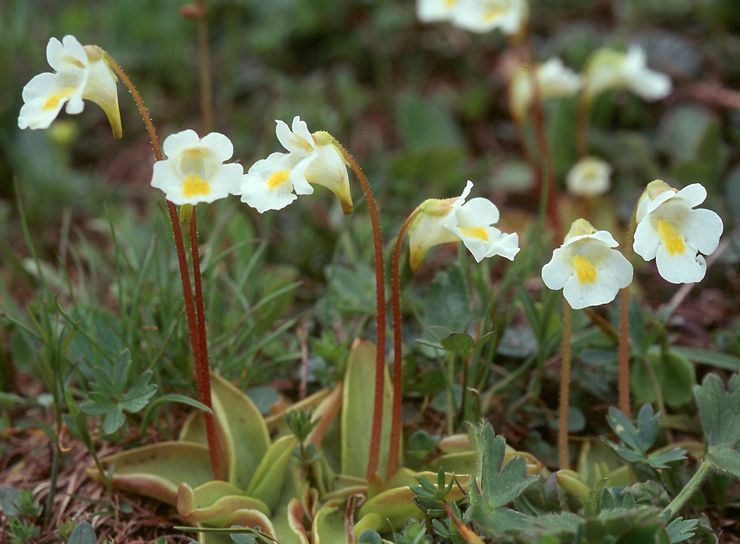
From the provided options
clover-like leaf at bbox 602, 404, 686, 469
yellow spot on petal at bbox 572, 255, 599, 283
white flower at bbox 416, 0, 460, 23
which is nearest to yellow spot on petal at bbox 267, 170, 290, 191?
yellow spot on petal at bbox 572, 255, 599, 283

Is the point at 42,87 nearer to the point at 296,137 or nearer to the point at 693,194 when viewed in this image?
the point at 296,137

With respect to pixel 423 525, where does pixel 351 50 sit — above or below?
above

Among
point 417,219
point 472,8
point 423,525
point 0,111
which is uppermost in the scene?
point 472,8

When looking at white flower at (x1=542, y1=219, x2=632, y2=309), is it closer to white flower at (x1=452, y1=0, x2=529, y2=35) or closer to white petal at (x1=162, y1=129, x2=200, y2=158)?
white petal at (x1=162, y1=129, x2=200, y2=158)

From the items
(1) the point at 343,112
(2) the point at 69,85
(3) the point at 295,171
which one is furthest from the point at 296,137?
(1) the point at 343,112

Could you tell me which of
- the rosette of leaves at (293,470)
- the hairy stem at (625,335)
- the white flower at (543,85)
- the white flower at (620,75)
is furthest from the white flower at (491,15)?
the rosette of leaves at (293,470)

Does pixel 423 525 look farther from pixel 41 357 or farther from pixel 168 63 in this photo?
pixel 168 63

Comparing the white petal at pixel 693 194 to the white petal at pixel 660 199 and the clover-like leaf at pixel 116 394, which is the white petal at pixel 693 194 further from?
the clover-like leaf at pixel 116 394

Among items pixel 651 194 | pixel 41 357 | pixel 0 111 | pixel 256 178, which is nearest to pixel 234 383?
pixel 41 357
